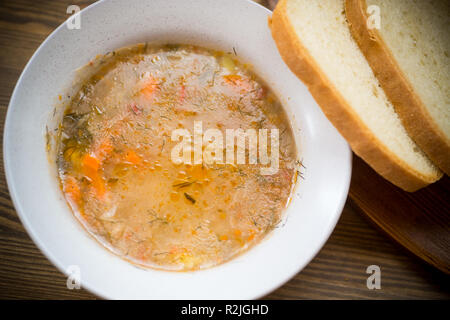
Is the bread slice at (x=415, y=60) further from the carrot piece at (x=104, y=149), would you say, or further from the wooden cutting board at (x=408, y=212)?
the carrot piece at (x=104, y=149)

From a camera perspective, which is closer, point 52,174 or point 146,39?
point 52,174

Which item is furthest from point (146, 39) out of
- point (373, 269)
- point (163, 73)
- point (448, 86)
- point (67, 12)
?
point (373, 269)

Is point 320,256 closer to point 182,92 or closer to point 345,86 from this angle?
point 345,86

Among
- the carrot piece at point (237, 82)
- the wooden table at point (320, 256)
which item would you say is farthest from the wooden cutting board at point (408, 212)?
the carrot piece at point (237, 82)

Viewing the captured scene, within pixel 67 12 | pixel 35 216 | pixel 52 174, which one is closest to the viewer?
pixel 35 216

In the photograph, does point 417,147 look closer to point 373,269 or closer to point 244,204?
point 373,269

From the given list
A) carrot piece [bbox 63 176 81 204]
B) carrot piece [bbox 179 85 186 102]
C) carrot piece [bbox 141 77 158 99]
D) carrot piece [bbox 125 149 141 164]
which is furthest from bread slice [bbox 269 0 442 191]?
carrot piece [bbox 63 176 81 204]

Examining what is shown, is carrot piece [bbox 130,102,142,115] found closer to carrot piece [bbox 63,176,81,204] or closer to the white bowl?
the white bowl
